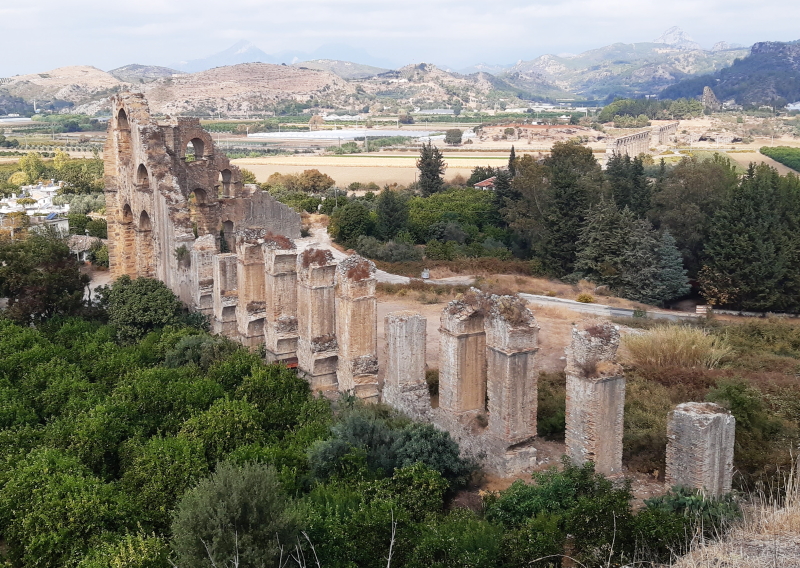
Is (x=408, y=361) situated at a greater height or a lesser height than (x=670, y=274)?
greater

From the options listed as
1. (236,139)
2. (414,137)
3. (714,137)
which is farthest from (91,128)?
(714,137)

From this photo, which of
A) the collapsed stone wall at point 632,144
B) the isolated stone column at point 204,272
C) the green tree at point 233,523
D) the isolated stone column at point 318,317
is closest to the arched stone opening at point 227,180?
the isolated stone column at point 204,272

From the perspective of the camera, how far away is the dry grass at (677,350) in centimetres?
1642

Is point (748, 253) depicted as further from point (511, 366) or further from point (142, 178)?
point (142, 178)

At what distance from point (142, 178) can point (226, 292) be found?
6138 mm

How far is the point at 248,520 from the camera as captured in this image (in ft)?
27.8

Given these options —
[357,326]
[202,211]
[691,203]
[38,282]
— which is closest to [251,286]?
[357,326]

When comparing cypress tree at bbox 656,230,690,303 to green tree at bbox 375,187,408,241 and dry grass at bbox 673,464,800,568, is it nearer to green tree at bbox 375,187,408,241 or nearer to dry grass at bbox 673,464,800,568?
green tree at bbox 375,187,408,241

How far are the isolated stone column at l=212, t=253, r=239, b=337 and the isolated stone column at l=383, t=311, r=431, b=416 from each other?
5.95 m

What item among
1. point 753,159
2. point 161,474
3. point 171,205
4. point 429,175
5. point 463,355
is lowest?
point 161,474

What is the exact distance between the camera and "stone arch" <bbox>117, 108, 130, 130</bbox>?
22.8 meters

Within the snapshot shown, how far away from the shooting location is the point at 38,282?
1953 cm

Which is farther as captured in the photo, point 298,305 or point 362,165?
point 362,165

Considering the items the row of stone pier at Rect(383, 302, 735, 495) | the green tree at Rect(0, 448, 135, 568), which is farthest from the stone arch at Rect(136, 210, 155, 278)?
the green tree at Rect(0, 448, 135, 568)
